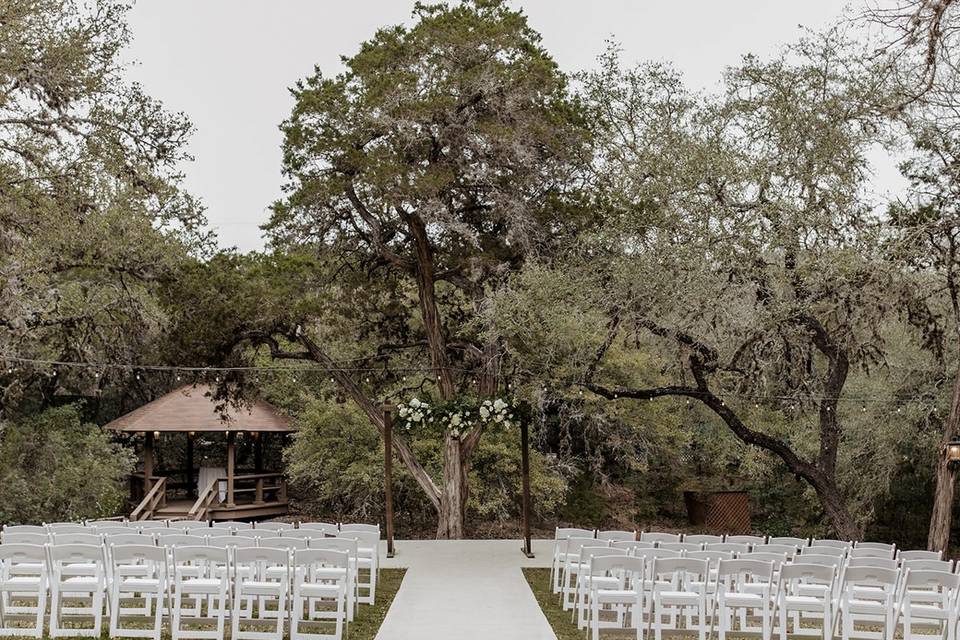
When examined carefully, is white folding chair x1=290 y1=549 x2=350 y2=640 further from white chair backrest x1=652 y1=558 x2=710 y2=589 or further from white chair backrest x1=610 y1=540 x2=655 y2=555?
white chair backrest x1=610 y1=540 x2=655 y2=555

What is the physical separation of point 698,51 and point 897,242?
10.5 meters

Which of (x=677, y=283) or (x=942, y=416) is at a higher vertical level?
(x=677, y=283)

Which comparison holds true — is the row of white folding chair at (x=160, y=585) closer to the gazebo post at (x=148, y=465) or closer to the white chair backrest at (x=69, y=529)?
the white chair backrest at (x=69, y=529)

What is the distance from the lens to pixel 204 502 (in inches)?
938

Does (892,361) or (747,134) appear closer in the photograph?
(747,134)

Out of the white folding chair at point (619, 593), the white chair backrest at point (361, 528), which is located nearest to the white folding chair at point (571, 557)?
the white folding chair at point (619, 593)

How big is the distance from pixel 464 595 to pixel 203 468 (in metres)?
15.4

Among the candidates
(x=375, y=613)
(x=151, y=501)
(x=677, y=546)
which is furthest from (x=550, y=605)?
(x=151, y=501)

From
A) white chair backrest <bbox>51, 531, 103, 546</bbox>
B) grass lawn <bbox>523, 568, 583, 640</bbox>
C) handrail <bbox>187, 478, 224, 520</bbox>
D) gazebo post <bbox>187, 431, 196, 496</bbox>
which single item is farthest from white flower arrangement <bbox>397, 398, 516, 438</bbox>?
gazebo post <bbox>187, 431, 196, 496</bbox>

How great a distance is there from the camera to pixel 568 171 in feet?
61.3

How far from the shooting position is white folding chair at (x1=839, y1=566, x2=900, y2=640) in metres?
8.42

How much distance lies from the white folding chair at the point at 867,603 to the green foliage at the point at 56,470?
16140 millimetres

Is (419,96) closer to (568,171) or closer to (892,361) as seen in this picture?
(568,171)

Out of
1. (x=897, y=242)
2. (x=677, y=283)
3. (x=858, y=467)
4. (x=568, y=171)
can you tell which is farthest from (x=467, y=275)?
(x=858, y=467)
